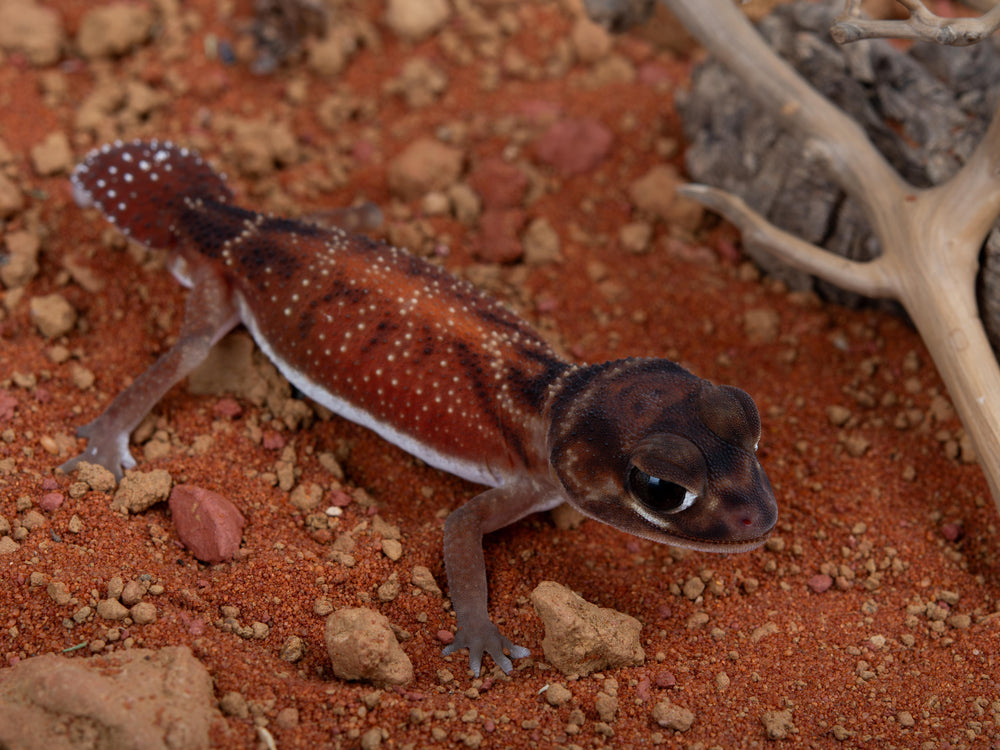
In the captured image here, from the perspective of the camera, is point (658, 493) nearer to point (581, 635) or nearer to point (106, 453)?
point (581, 635)

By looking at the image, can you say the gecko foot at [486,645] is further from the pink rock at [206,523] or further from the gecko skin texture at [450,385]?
the pink rock at [206,523]

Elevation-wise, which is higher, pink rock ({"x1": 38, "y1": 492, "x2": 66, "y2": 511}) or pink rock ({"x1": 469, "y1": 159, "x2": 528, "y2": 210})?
pink rock ({"x1": 469, "y1": 159, "x2": 528, "y2": 210})

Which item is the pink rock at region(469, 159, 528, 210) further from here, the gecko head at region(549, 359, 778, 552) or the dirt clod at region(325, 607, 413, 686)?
the dirt clod at region(325, 607, 413, 686)

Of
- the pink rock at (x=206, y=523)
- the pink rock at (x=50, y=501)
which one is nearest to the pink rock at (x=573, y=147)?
the pink rock at (x=206, y=523)

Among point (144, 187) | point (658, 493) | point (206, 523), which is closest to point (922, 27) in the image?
point (658, 493)

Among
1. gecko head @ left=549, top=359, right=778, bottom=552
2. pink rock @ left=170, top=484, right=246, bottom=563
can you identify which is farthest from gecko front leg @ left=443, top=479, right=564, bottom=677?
pink rock @ left=170, top=484, right=246, bottom=563

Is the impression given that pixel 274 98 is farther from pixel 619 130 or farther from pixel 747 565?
pixel 747 565
